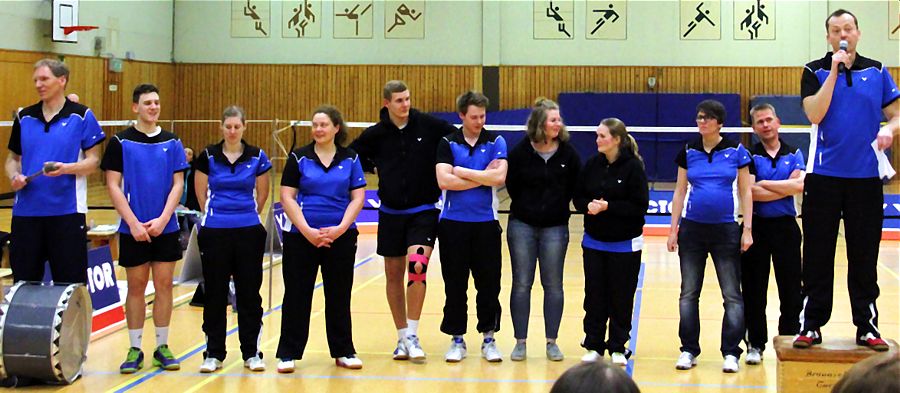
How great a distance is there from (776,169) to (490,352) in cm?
224

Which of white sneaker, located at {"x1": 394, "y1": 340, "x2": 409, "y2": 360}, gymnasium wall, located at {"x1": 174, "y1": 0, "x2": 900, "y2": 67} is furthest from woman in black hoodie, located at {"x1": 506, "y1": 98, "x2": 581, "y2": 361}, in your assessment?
gymnasium wall, located at {"x1": 174, "y1": 0, "x2": 900, "y2": 67}

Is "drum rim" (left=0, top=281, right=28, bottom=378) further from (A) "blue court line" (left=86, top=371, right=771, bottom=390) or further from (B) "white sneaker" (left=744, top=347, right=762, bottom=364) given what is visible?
(B) "white sneaker" (left=744, top=347, right=762, bottom=364)

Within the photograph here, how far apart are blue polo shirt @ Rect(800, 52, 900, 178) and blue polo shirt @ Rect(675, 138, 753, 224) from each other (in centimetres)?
138

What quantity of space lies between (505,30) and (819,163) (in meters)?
18.4

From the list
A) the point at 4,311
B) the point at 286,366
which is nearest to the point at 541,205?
the point at 286,366

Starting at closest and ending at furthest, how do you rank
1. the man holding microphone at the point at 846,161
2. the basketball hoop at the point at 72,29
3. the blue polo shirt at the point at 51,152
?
1. the man holding microphone at the point at 846,161
2. the blue polo shirt at the point at 51,152
3. the basketball hoop at the point at 72,29

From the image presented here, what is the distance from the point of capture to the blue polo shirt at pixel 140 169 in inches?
237

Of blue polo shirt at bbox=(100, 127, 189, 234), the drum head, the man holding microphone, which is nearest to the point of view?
the man holding microphone

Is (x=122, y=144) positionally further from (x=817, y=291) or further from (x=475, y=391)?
(x=817, y=291)

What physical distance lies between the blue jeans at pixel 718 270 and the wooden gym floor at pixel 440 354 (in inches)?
10.3

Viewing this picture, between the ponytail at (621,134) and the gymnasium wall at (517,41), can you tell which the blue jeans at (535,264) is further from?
the gymnasium wall at (517,41)

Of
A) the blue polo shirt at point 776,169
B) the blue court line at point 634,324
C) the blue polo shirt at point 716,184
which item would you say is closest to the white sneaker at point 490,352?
the blue court line at point 634,324

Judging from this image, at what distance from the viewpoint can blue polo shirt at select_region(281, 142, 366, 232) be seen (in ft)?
20.1

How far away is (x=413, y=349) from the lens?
643 cm
